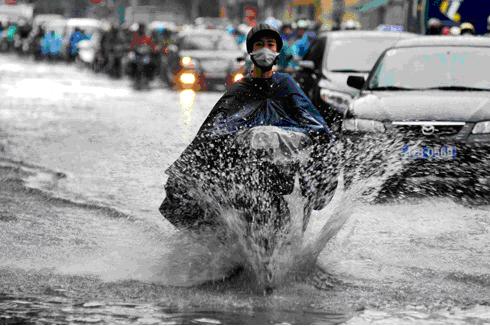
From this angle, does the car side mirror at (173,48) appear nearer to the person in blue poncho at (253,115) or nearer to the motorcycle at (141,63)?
the motorcycle at (141,63)

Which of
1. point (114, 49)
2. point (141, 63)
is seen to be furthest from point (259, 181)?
point (114, 49)

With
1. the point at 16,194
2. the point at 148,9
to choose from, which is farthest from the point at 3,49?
the point at 16,194

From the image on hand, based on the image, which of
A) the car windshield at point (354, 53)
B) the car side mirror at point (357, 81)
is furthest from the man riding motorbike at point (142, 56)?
the car side mirror at point (357, 81)

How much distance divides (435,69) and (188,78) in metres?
18.8

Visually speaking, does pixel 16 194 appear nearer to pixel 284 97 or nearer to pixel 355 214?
pixel 355 214

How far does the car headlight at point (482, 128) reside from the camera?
13.3 metres

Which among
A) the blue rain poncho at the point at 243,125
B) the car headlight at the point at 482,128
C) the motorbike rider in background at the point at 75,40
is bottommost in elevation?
the motorbike rider in background at the point at 75,40

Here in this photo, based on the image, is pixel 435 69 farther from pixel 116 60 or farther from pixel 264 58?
pixel 116 60

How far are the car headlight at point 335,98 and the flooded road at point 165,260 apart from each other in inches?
87.2

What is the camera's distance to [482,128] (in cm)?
1331

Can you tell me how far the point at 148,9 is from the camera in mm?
65250

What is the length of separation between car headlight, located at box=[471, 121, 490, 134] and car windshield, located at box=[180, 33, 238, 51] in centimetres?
2118

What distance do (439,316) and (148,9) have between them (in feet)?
191

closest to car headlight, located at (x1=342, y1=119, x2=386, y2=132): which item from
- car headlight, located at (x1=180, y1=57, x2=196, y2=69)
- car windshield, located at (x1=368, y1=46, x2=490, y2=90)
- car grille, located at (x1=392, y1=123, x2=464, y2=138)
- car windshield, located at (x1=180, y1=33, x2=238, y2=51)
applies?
car grille, located at (x1=392, y1=123, x2=464, y2=138)
